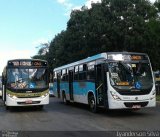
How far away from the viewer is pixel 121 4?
3878cm

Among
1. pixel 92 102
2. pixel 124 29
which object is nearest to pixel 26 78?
pixel 92 102

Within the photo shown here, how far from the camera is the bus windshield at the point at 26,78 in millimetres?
21203

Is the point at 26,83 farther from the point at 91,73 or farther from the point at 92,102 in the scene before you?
the point at 92,102

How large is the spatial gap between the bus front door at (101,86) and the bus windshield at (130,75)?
1.70 ft

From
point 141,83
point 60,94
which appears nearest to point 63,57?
point 60,94

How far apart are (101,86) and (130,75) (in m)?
1.60

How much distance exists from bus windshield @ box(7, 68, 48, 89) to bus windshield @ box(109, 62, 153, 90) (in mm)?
5606

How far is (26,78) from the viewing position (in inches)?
845

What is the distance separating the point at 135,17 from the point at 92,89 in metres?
19.4

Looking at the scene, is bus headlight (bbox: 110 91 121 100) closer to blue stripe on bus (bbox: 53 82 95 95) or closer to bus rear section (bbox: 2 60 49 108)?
blue stripe on bus (bbox: 53 82 95 95)

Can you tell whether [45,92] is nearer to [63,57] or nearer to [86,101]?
[86,101]

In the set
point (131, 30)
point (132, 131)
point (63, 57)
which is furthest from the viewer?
point (63, 57)

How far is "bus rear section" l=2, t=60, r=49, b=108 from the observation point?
21.0m

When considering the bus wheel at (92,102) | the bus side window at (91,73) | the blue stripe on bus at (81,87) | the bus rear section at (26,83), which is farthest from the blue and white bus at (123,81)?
the bus rear section at (26,83)
